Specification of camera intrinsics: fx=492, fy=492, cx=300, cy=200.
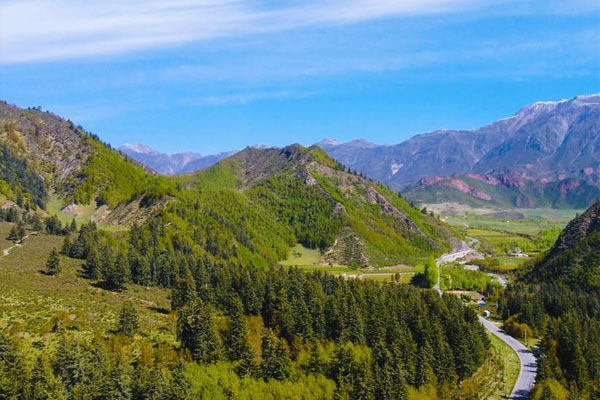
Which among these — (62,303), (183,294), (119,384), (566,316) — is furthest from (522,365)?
(62,303)

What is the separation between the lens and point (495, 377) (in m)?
106

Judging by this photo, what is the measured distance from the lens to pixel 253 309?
368 feet

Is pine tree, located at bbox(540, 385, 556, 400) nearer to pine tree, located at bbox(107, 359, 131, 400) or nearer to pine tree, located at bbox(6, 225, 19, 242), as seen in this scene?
pine tree, located at bbox(107, 359, 131, 400)

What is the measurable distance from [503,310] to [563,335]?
5117 cm

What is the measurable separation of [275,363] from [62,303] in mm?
43722

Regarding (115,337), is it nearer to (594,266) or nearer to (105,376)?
(105,376)

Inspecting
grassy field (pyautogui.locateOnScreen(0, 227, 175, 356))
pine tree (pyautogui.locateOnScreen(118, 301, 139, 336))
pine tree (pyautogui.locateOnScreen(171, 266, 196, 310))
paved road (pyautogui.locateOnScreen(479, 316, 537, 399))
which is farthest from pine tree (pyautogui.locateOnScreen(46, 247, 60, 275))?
paved road (pyautogui.locateOnScreen(479, 316, 537, 399))

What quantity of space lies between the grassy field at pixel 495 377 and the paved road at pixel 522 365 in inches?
44.7

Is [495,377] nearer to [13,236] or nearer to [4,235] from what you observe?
[13,236]

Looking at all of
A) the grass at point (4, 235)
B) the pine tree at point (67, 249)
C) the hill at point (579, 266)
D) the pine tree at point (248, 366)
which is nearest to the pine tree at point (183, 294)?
the pine tree at point (248, 366)

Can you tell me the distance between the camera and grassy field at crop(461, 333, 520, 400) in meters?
96.7

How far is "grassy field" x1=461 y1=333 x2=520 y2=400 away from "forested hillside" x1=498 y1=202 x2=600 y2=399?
25.1 ft

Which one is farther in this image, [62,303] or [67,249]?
[67,249]

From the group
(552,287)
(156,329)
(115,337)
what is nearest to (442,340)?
(156,329)
